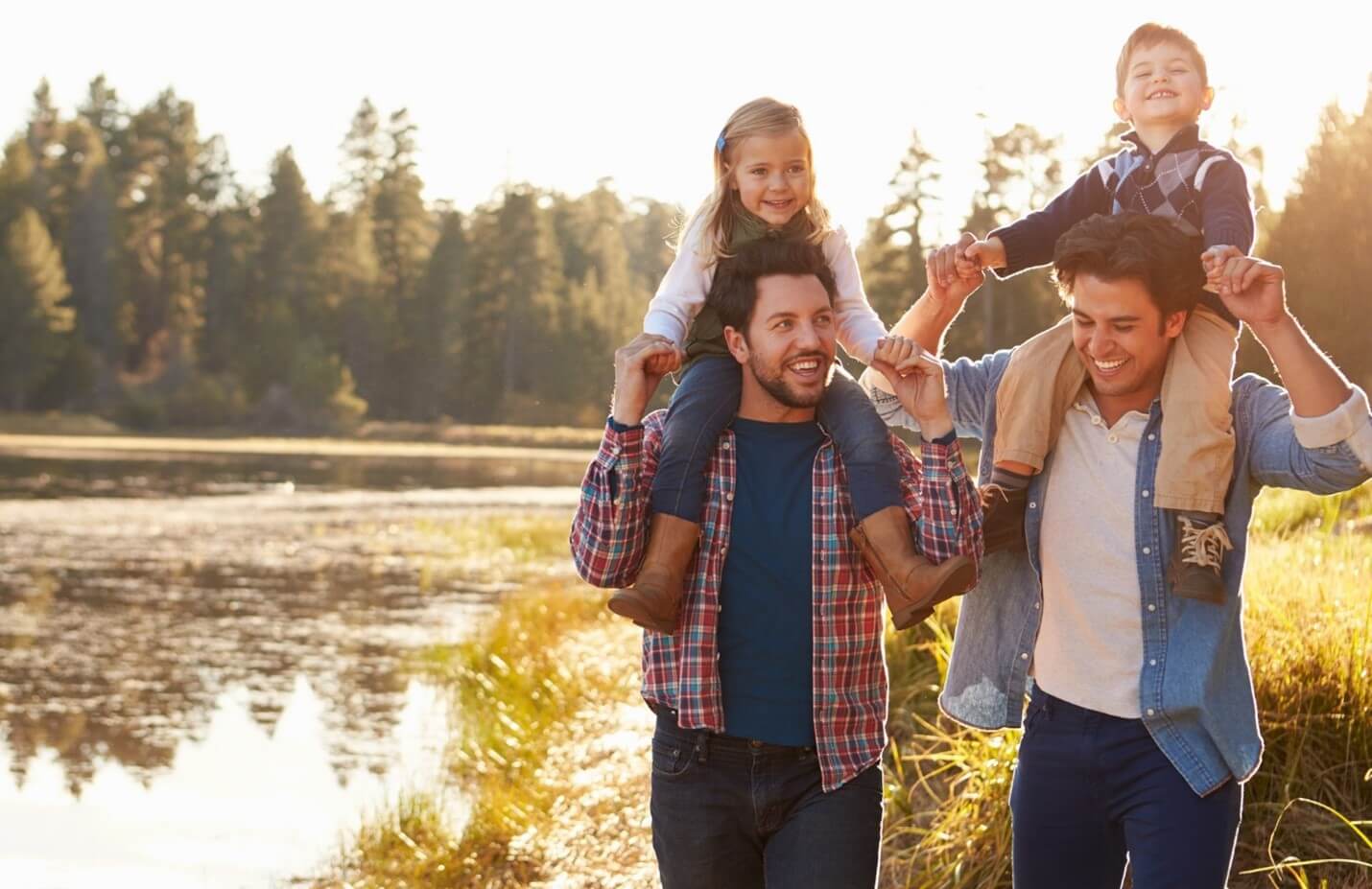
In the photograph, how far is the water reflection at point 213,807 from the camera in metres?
7.46

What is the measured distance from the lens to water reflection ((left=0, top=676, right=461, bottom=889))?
7457 mm

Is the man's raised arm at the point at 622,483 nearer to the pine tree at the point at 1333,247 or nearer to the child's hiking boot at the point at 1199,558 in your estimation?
the child's hiking boot at the point at 1199,558

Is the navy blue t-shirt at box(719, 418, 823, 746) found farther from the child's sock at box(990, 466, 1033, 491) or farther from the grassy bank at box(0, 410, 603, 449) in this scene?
the grassy bank at box(0, 410, 603, 449)

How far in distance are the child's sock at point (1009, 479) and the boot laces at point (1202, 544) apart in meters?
0.33

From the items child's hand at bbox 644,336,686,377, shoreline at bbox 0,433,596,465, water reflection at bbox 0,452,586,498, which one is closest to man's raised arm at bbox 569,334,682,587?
child's hand at bbox 644,336,686,377

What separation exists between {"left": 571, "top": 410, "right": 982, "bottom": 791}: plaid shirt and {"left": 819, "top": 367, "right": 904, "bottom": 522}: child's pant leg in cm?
5

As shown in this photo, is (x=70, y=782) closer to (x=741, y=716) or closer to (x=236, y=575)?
(x=741, y=716)

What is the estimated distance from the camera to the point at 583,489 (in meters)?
3.16

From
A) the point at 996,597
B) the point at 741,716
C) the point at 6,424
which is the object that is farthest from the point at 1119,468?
the point at 6,424

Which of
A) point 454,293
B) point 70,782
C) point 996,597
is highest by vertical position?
point 454,293

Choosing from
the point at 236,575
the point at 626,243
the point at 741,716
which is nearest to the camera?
the point at 741,716

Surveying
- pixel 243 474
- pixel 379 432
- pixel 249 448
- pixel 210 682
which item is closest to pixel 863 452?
pixel 210 682

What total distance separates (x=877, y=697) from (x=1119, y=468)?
66cm

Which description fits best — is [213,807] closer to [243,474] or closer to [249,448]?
[243,474]
